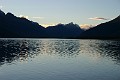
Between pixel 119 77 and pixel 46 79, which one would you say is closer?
pixel 46 79

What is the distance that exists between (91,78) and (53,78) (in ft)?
25.0

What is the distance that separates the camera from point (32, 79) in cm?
4488

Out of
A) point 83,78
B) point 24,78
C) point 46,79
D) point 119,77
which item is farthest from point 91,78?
point 24,78

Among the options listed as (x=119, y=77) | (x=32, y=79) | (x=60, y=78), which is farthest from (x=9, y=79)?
(x=119, y=77)

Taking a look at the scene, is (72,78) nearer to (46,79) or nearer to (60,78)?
(60,78)

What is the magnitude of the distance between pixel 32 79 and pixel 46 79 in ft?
8.98

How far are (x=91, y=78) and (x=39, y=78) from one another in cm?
1041

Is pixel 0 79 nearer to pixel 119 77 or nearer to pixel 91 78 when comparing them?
pixel 91 78

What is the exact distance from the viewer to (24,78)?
4569 centimetres

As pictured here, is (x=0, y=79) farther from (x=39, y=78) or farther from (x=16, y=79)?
(x=39, y=78)

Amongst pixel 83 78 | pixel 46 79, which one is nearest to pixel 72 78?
pixel 83 78

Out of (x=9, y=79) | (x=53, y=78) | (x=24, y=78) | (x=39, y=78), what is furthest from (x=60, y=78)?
(x=9, y=79)

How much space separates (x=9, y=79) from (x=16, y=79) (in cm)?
137

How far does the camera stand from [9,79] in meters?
45.0
